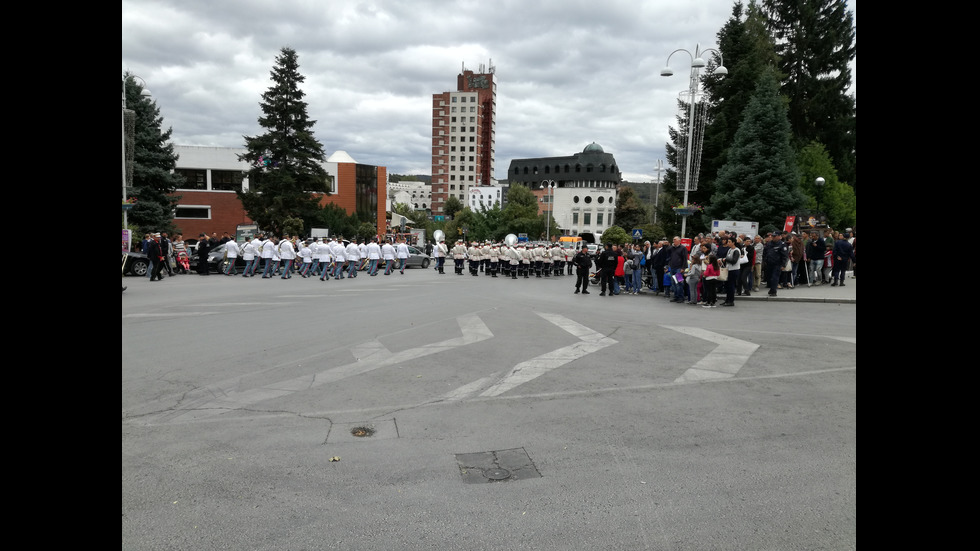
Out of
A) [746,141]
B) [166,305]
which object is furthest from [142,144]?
[746,141]

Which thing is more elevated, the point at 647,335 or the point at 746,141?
the point at 746,141

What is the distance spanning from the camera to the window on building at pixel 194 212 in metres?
67.1

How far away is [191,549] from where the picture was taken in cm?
346

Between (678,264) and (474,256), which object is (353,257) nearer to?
(474,256)

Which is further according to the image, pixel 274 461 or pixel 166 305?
pixel 166 305

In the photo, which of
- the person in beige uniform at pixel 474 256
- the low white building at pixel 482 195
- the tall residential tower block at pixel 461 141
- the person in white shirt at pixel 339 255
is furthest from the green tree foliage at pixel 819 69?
the tall residential tower block at pixel 461 141

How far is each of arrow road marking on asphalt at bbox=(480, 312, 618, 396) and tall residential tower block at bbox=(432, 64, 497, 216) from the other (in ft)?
448

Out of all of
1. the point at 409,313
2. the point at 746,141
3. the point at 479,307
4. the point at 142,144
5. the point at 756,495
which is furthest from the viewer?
the point at 142,144

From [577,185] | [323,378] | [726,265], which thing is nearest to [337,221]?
[726,265]

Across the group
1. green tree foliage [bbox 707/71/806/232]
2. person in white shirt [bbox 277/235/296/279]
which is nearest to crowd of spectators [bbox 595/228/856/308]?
green tree foliage [bbox 707/71/806/232]

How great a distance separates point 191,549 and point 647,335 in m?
8.89

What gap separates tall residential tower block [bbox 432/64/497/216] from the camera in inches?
5797
